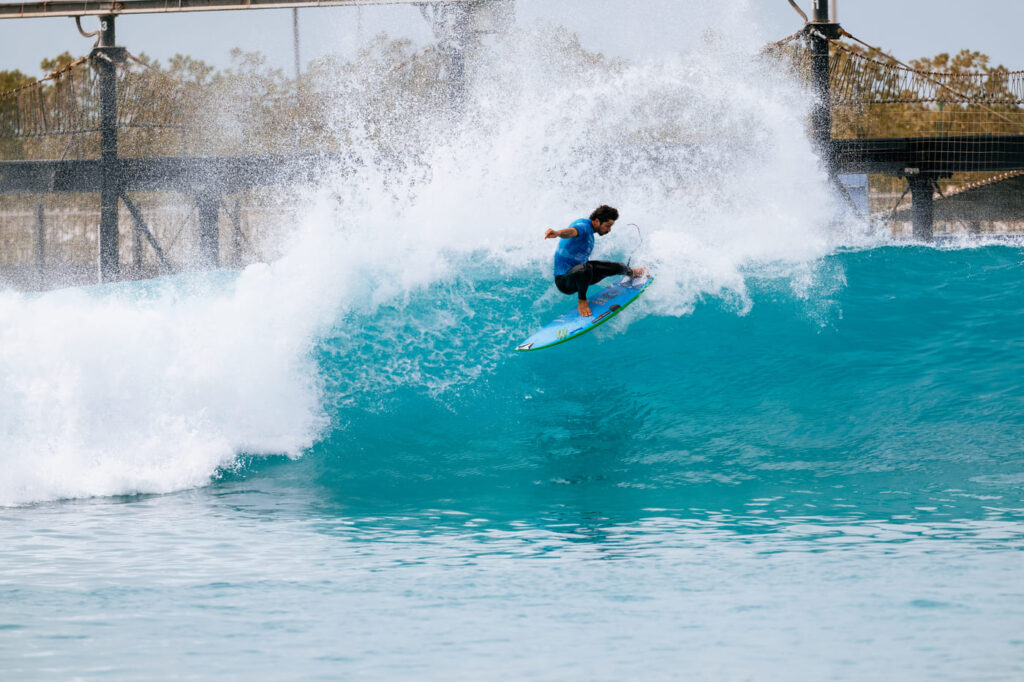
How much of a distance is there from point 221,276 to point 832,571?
41.0 ft

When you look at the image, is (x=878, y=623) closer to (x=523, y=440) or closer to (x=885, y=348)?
(x=523, y=440)

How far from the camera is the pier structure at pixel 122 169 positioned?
1850 cm

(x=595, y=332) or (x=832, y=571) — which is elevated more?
(x=595, y=332)

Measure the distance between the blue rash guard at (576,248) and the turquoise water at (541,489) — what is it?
1319 mm

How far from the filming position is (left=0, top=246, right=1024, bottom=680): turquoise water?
4430 mm

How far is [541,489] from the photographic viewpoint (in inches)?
300

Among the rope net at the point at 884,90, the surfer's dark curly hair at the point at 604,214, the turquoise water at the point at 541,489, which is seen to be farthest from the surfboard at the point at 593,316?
the rope net at the point at 884,90

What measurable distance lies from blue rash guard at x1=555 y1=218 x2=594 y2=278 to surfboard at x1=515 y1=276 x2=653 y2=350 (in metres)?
0.52

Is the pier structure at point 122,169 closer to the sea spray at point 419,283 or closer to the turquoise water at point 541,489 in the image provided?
the sea spray at point 419,283

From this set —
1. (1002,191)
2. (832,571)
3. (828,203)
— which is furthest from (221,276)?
(1002,191)

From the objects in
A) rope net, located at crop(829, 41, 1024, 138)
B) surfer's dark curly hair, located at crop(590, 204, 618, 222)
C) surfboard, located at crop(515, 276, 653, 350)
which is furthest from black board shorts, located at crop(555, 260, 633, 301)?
rope net, located at crop(829, 41, 1024, 138)

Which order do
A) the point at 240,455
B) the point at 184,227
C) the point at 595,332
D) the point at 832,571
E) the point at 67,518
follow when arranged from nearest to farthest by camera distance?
the point at 832,571, the point at 67,518, the point at 240,455, the point at 595,332, the point at 184,227

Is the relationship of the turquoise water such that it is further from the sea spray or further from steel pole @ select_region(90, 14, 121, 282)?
steel pole @ select_region(90, 14, 121, 282)

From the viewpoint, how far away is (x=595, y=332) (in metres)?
10.4
